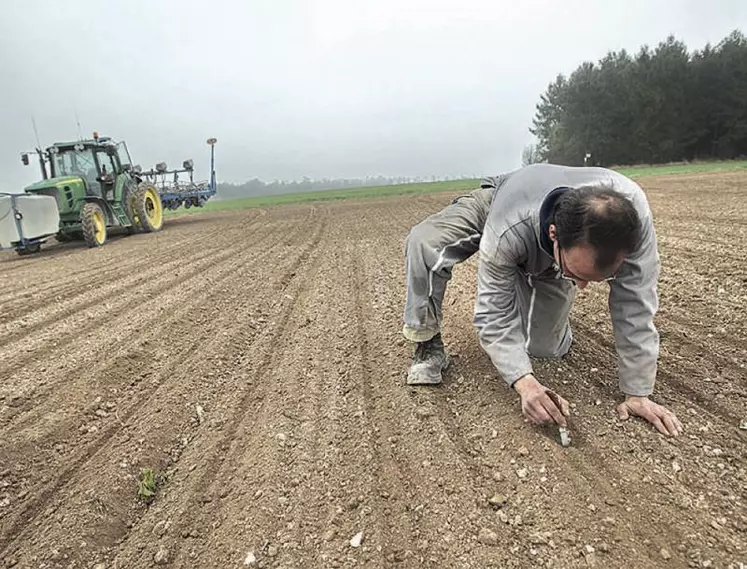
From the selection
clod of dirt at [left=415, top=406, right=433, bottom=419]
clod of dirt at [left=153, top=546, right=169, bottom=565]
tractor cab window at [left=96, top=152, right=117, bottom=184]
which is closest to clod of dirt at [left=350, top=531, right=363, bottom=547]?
clod of dirt at [left=153, top=546, right=169, bottom=565]

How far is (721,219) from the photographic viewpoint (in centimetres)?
721

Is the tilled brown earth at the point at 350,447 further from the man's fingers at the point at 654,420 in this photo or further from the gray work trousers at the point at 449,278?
the gray work trousers at the point at 449,278

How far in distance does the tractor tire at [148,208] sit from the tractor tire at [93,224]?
5.88ft

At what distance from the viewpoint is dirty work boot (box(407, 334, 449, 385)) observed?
274 cm

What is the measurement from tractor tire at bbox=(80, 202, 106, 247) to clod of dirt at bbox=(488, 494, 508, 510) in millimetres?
10471

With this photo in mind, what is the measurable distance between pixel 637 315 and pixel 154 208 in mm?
14009

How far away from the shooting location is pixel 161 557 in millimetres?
1751

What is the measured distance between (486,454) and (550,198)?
108 cm

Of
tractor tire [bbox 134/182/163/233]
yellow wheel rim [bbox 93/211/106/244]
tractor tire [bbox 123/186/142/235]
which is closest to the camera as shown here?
yellow wheel rim [bbox 93/211/106/244]

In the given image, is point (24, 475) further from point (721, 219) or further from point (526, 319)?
point (721, 219)

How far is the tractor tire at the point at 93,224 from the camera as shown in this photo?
10094 millimetres

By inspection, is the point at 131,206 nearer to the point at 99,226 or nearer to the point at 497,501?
the point at 99,226

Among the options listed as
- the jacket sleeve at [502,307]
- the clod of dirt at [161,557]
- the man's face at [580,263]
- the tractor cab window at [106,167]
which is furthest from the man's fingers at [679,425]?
the tractor cab window at [106,167]

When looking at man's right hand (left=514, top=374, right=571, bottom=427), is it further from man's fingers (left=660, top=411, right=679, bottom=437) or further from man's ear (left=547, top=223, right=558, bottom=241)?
man's ear (left=547, top=223, right=558, bottom=241)
